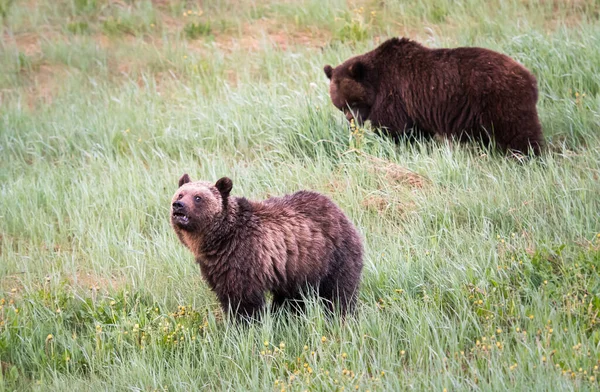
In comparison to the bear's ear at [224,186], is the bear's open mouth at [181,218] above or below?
below

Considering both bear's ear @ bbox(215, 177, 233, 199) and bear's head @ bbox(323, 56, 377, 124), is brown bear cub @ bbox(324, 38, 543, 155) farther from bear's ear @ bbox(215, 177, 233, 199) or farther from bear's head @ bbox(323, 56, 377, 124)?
bear's ear @ bbox(215, 177, 233, 199)

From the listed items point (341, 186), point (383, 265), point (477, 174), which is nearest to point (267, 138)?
point (341, 186)

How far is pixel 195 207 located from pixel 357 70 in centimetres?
381

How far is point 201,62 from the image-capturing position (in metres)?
11.7

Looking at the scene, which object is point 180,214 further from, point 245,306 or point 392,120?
point 392,120

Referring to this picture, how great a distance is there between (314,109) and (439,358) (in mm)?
4748

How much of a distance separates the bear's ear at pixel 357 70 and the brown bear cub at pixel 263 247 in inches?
128

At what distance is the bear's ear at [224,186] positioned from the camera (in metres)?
5.41

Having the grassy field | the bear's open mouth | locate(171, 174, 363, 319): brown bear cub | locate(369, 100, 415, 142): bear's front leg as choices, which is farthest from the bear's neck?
locate(369, 100, 415, 142): bear's front leg

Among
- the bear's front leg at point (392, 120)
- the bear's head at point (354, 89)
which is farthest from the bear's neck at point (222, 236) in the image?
the bear's head at point (354, 89)

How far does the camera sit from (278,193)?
25.3ft

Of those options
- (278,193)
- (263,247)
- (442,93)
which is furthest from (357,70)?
(263,247)

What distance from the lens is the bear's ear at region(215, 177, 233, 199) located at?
5.41 metres

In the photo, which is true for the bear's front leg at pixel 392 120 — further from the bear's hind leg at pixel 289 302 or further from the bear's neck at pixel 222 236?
the bear's neck at pixel 222 236
